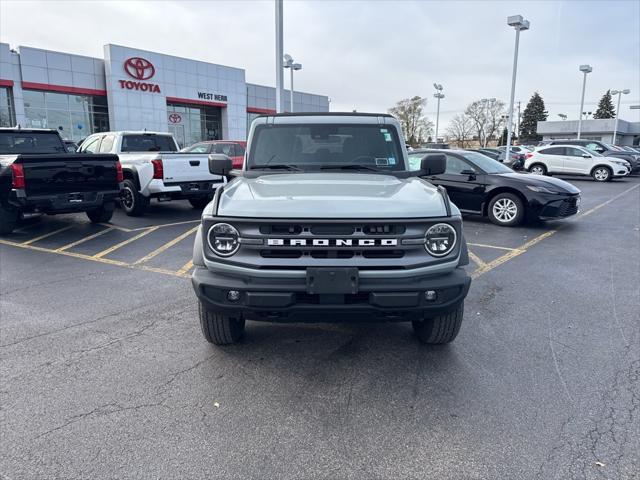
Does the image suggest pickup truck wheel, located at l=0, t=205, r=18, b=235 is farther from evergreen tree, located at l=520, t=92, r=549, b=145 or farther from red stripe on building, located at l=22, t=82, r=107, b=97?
evergreen tree, located at l=520, t=92, r=549, b=145

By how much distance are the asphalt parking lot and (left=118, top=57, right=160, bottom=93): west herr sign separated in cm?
3051

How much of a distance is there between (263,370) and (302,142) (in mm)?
2289

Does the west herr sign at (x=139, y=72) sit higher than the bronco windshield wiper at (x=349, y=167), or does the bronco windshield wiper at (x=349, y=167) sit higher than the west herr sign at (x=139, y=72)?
the west herr sign at (x=139, y=72)

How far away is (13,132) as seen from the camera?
31.0ft

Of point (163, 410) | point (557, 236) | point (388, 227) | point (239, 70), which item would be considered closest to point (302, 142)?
point (388, 227)

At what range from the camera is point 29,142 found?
972 centimetres

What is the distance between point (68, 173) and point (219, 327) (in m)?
6.16

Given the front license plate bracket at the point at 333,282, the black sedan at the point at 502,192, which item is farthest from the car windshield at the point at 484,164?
the front license plate bracket at the point at 333,282

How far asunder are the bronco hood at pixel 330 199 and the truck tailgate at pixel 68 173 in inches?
228

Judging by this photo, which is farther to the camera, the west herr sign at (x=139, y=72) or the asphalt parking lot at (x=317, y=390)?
the west herr sign at (x=139, y=72)

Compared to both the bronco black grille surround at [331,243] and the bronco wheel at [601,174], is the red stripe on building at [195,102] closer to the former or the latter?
the bronco wheel at [601,174]

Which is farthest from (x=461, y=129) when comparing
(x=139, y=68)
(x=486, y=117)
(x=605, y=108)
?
(x=139, y=68)

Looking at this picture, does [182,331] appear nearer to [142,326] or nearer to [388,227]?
[142,326]

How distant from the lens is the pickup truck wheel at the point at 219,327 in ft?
11.7
